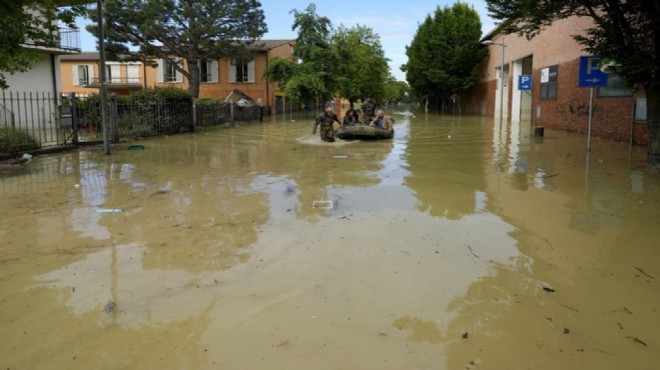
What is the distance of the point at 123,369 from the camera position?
11.4ft

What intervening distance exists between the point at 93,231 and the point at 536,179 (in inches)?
334

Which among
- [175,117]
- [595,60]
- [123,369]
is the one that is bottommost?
[123,369]

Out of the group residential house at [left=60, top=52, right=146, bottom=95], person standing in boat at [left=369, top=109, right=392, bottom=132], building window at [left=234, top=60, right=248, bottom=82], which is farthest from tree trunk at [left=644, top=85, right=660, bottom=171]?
residential house at [left=60, top=52, right=146, bottom=95]

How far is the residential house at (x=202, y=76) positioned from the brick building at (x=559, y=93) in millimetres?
19192

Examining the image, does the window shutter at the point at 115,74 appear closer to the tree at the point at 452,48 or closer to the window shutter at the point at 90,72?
the window shutter at the point at 90,72

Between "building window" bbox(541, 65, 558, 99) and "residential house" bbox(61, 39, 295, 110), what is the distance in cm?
2424

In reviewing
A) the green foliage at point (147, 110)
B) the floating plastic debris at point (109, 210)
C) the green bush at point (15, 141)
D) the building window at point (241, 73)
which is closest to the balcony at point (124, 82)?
the building window at point (241, 73)

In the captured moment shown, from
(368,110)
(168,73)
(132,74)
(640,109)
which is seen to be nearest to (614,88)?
(640,109)

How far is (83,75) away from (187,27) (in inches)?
793

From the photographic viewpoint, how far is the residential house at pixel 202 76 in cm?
4709

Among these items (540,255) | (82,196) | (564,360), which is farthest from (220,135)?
(564,360)

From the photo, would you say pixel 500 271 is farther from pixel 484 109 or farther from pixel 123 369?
pixel 484 109

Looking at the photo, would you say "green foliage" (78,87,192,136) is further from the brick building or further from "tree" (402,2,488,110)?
"tree" (402,2,488,110)

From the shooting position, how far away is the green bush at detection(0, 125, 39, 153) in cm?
1430
